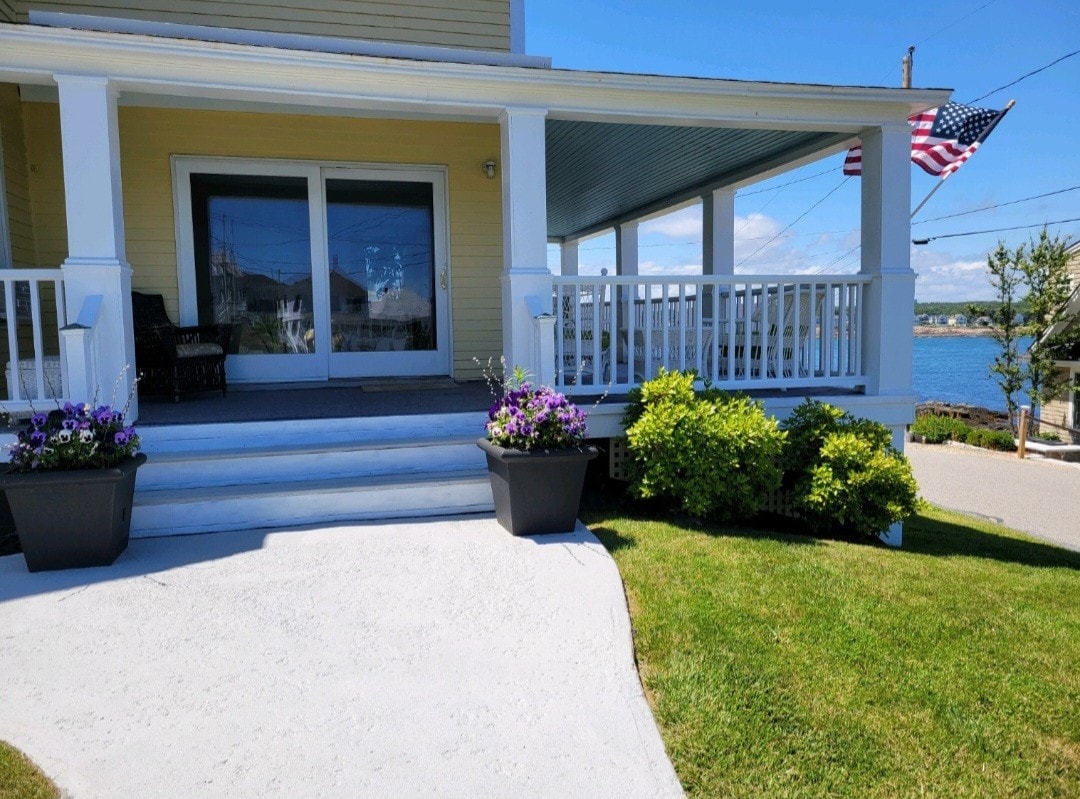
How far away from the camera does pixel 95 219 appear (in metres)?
4.27

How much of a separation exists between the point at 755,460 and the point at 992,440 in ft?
51.4

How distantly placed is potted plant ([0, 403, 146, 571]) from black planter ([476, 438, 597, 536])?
5.84 ft

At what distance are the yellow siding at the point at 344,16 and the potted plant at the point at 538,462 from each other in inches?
163

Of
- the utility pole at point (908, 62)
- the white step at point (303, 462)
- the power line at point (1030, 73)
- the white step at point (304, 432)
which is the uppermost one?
the utility pole at point (908, 62)

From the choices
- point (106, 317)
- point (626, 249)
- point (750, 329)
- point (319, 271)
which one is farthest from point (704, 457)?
point (626, 249)

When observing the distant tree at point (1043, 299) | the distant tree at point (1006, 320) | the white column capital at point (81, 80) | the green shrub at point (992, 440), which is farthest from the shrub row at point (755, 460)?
the distant tree at point (1006, 320)

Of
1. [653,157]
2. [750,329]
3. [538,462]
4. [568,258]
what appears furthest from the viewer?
[568,258]

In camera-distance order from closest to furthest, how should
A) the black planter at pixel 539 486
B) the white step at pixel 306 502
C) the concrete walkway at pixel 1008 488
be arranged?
the black planter at pixel 539 486 → the white step at pixel 306 502 → the concrete walkway at pixel 1008 488

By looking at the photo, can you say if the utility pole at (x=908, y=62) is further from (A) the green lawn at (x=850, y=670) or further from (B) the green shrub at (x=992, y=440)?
(A) the green lawn at (x=850, y=670)

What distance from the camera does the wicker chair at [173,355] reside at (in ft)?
18.2

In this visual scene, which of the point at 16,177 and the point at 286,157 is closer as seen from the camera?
the point at 16,177

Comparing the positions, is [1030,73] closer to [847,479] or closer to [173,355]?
[847,479]

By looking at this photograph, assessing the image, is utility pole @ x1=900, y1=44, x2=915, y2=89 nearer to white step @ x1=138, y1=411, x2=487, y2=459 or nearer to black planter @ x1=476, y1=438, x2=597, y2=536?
white step @ x1=138, y1=411, x2=487, y2=459

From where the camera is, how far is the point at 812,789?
6.65 feet
